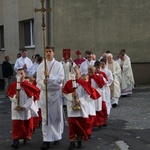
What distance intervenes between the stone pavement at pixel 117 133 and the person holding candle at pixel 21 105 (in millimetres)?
297

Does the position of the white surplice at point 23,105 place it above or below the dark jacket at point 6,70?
below

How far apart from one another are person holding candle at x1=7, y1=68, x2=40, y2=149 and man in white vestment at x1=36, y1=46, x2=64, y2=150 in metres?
0.24

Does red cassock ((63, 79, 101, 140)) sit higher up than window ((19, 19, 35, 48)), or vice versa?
window ((19, 19, 35, 48))

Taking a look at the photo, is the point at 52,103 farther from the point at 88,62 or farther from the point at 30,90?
the point at 88,62

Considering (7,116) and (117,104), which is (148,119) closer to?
(117,104)

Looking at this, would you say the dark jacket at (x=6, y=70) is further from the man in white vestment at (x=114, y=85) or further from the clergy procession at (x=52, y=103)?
the clergy procession at (x=52, y=103)

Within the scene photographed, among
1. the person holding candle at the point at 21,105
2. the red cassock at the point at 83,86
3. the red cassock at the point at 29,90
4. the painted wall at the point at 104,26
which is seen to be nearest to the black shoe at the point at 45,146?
the person holding candle at the point at 21,105

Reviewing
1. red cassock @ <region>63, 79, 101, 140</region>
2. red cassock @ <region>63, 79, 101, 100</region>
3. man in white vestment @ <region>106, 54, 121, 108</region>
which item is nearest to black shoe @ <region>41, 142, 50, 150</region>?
red cassock @ <region>63, 79, 101, 140</region>

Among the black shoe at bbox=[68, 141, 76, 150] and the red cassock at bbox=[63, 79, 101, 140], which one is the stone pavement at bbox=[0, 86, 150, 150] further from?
the red cassock at bbox=[63, 79, 101, 140]

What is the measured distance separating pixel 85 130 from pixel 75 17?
12.0 m

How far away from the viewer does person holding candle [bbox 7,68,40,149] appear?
781cm

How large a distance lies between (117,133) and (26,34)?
13429 mm

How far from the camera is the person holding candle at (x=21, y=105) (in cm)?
781

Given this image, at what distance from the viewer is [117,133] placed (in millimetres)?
9211
